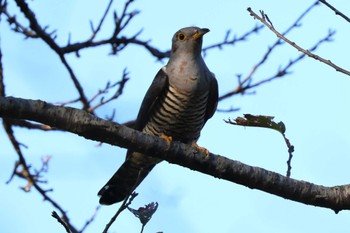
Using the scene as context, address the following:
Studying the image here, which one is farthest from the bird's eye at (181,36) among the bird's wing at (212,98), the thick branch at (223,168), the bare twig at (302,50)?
the bare twig at (302,50)

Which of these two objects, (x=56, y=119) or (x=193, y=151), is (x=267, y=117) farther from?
(x=56, y=119)

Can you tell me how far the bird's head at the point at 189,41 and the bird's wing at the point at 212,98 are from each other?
0.25 metres

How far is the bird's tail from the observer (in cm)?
509

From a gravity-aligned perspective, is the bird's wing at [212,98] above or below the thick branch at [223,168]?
above

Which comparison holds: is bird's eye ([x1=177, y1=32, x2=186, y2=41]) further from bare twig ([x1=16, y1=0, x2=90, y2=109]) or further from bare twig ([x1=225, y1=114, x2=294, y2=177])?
bare twig ([x1=225, y1=114, x2=294, y2=177])

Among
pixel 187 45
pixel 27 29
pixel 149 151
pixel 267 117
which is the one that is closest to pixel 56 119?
pixel 149 151

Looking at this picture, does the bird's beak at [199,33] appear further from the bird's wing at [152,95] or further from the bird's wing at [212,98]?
the bird's wing at [152,95]

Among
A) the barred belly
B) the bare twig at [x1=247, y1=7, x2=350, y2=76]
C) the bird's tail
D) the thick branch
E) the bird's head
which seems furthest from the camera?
the bird's head

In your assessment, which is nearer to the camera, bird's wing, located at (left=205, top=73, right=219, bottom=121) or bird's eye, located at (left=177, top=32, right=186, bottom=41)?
bird's wing, located at (left=205, top=73, right=219, bottom=121)

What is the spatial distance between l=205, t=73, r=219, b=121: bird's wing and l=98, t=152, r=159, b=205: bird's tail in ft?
1.81

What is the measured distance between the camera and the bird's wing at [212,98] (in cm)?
514

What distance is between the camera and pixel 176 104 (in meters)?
4.91

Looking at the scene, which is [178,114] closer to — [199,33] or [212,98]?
[212,98]

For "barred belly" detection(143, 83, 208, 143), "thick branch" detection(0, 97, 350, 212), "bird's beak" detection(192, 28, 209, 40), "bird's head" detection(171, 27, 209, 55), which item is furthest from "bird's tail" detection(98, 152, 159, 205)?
"thick branch" detection(0, 97, 350, 212)
